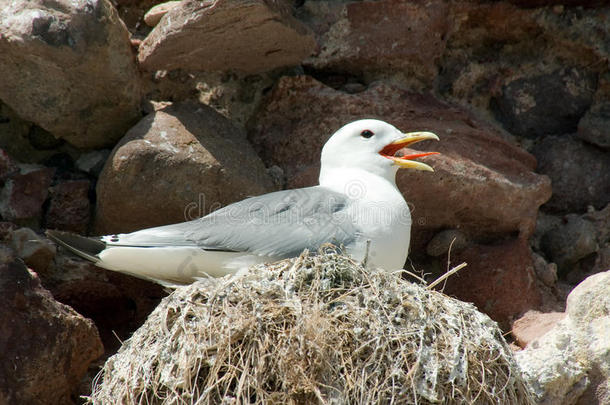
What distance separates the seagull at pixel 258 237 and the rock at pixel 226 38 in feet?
1.96

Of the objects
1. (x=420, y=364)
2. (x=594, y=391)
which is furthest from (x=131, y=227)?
(x=594, y=391)

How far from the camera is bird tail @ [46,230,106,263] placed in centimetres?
259

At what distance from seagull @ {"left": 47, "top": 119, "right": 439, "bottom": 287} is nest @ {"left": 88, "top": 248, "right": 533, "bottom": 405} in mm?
204

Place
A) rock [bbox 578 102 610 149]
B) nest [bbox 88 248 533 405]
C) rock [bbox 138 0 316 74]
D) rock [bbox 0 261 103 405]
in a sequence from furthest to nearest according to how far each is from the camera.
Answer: rock [bbox 578 102 610 149] → rock [bbox 138 0 316 74] → rock [bbox 0 261 103 405] → nest [bbox 88 248 533 405]

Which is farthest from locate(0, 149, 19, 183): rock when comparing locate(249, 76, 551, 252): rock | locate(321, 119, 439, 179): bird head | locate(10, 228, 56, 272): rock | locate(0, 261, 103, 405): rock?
locate(321, 119, 439, 179): bird head

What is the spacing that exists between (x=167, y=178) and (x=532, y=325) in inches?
53.2

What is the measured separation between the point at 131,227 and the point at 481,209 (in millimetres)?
1250

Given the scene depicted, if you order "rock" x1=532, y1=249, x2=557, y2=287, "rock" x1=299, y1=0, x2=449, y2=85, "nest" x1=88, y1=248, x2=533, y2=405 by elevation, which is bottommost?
"rock" x1=532, y1=249, x2=557, y2=287

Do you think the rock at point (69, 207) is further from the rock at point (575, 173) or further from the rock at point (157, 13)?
the rock at point (575, 173)

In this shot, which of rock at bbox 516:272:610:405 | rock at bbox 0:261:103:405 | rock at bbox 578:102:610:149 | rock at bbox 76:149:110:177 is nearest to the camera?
rock at bbox 0:261:103:405

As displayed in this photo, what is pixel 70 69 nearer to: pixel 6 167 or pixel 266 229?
pixel 6 167

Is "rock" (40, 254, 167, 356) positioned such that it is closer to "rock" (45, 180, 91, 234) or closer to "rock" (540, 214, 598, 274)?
"rock" (45, 180, 91, 234)

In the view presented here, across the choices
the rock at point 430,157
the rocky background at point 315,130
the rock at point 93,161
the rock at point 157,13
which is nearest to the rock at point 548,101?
the rocky background at point 315,130

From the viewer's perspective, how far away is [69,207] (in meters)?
3.05
